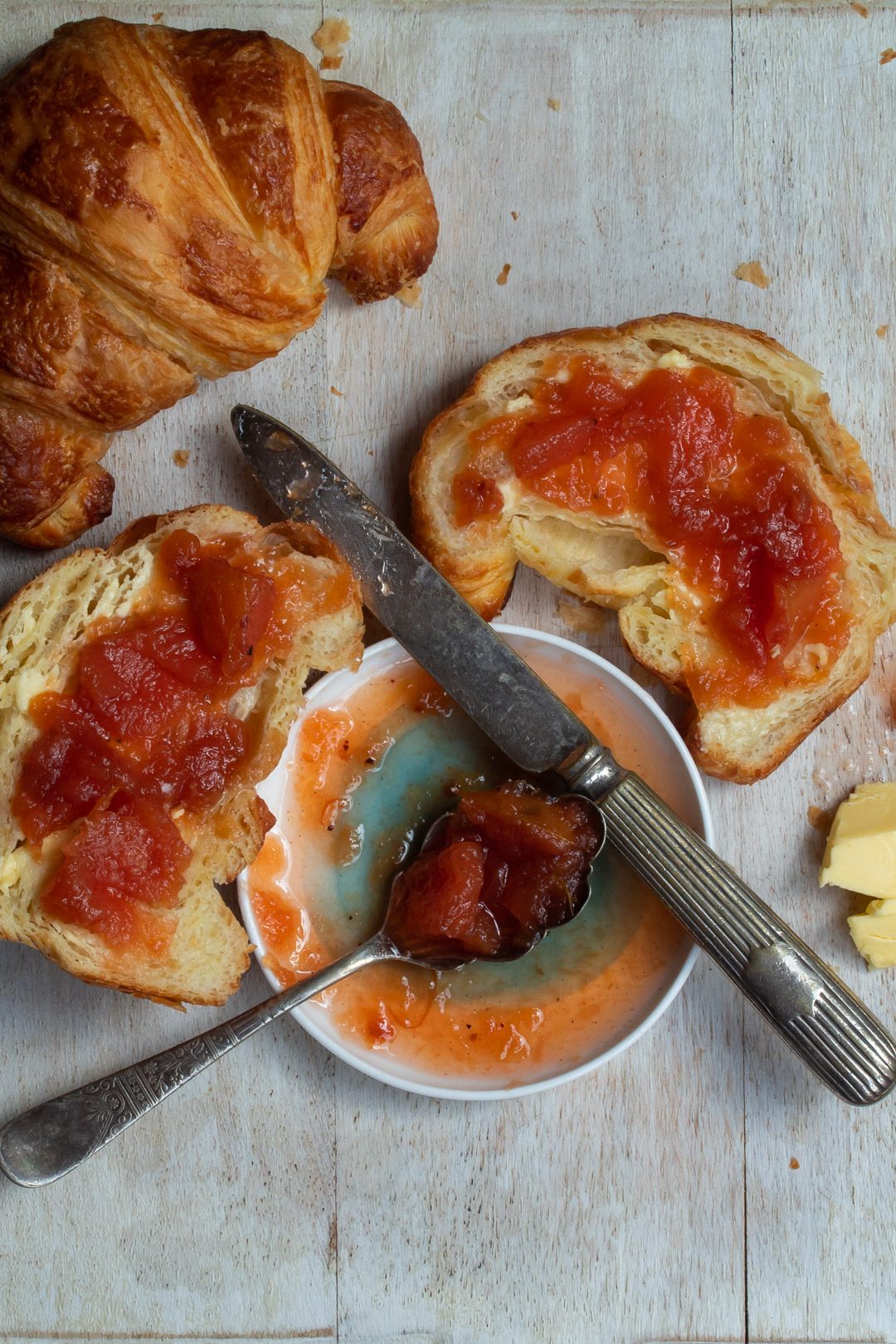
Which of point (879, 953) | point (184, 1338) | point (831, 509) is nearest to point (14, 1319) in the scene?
point (184, 1338)

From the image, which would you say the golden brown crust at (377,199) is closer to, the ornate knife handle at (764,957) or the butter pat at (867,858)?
the ornate knife handle at (764,957)

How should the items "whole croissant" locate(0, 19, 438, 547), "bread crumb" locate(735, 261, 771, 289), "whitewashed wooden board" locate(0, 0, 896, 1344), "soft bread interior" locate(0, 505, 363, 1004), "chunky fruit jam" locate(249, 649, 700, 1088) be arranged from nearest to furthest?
"whole croissant" locate(0, 19, 438, 547)
"soft bread interior" locate(0, 505, 363, 1004)
"chunky fruit jam" locate(249, 649, 700, 1088)
"whitewashed wooden board" locate(0, 0, 896, 1344)
"bread crumb" locate(735, 261, 771, 289)

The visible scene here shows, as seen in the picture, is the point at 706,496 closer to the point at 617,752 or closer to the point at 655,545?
the point at 655,545

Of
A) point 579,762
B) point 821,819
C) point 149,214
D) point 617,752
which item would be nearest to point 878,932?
point 821,819

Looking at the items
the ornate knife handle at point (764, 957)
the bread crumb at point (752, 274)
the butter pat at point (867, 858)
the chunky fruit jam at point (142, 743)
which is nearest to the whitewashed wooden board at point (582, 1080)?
the bread crumb at point (752, 274)

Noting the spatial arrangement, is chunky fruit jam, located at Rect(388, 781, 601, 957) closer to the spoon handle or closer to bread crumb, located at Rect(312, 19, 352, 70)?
the spoon handle

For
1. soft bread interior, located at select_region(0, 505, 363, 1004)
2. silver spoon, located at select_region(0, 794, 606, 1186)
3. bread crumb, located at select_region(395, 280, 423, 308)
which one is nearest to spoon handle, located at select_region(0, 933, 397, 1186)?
silver spoon, located at select_region(0, 794, 606, 1186)
